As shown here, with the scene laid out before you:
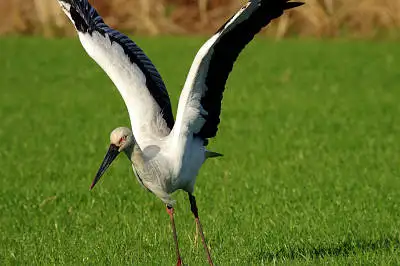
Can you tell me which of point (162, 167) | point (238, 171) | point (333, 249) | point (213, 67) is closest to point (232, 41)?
Answer: point (213, 67)

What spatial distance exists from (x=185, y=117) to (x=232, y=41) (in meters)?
0.58

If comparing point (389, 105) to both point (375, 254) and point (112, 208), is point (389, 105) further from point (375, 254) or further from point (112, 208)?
point (375, 254)

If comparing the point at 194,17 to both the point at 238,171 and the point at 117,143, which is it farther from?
the point at 117,143

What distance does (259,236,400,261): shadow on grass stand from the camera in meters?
6.71

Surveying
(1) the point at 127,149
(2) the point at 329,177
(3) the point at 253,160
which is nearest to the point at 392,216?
(2) the point at 329,177

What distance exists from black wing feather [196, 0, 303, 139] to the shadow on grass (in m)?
1.06

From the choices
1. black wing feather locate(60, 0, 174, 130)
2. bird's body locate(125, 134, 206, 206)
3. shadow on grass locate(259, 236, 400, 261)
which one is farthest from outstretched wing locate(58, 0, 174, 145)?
shadow on grass locate(259, 236, 400, 261)

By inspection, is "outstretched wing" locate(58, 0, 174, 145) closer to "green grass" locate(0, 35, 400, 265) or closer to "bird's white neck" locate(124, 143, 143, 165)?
"bird's white neck" locate(124, 143, 143, 165)

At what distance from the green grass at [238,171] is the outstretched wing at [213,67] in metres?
0.93

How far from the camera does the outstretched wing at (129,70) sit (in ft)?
23.5

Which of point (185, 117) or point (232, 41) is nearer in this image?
point (232, 41)

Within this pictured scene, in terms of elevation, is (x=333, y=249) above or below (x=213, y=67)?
below

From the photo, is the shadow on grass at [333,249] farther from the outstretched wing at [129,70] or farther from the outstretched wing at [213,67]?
the outstretched wing at [129,70]

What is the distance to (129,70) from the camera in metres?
7.46
